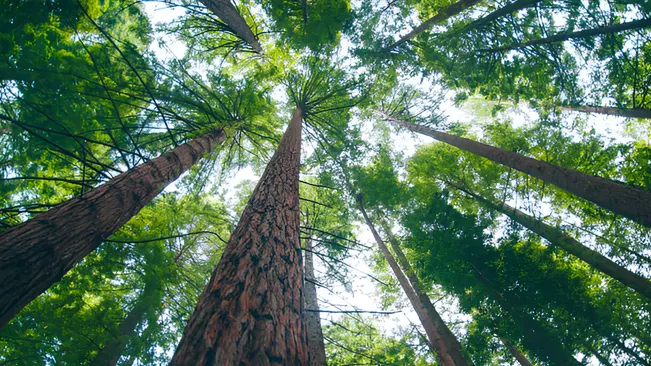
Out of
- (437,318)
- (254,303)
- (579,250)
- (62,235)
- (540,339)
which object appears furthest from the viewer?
(437,318)

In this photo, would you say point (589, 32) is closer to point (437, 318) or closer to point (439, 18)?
point (439, 18)

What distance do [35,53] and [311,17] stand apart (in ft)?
17.5

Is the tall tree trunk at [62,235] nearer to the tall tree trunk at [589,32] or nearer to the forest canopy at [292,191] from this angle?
the forest canopy at [292,191]

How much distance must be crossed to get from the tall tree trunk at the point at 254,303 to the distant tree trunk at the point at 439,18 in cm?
853

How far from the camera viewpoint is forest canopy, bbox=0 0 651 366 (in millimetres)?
2273

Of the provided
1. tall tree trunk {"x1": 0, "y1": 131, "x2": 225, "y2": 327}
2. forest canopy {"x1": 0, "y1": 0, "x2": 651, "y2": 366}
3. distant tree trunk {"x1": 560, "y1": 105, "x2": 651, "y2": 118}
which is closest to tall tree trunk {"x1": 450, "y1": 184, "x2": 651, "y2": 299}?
forest canopy {"x1": 0, "y1": 0, "x2": 651, "y2": 366}

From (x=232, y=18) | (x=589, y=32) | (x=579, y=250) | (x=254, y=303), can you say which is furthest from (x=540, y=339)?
Answer: (x=232, y=18)

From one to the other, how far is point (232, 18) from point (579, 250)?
10.5 metres

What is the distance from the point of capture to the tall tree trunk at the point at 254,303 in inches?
Result: 45.4

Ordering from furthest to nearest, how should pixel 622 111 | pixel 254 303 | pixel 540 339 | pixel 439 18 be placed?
pixel 439 18
pixel 622 111
pixel 540 339
pixel 254 303

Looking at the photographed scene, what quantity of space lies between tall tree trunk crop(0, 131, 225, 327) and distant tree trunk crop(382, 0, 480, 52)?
345 inches

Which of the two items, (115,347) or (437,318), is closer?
(115,347)

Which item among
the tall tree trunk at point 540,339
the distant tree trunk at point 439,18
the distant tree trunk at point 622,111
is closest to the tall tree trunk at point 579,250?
the tall tree trunk at point 540,339

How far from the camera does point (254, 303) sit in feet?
4.84
